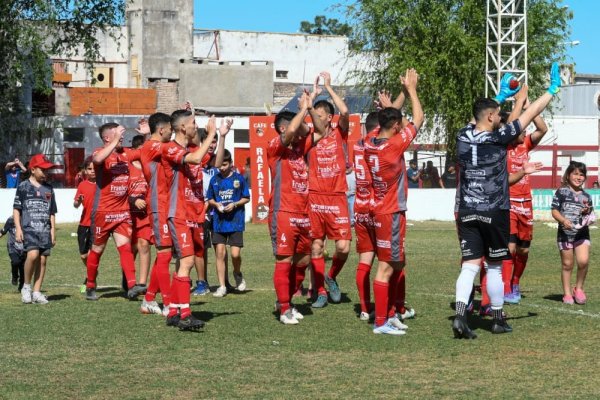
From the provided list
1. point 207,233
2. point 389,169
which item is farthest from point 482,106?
point 207,233

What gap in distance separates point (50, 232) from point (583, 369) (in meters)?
7.41

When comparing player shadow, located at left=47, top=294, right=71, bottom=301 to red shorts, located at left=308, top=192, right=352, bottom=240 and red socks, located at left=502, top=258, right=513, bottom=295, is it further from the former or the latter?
red socks, located at left=502, top=258, right=513, bottom=295

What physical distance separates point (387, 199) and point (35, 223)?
505 centimetres

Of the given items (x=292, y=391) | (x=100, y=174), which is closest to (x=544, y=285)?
(x=100, y=174)

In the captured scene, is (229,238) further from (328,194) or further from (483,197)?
(483,197)

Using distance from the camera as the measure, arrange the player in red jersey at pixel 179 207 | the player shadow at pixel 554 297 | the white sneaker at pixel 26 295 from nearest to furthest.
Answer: the player in red jersey at pixel 179 207 < the player shadow at pixel 554 297 < the white sneaker at pixel 26 295

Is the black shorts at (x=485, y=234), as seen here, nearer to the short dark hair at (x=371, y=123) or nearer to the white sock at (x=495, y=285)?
the white sock at (x=495, y=285)

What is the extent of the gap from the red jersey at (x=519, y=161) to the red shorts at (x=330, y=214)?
193cm

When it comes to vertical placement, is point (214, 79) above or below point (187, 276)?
above

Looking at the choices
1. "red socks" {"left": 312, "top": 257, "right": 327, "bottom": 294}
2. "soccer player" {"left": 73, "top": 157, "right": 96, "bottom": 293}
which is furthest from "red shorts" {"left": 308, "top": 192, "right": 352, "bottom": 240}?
"soccer player" {"left": 73, "top": 157, "right": 96, "bottom": 293}

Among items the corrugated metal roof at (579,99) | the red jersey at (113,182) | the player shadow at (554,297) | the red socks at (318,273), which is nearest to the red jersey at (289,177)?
the red socks at (318,273)

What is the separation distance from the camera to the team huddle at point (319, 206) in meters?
10.7

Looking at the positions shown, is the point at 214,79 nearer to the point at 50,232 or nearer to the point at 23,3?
→ the point at 23,3

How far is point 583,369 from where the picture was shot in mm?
9039
